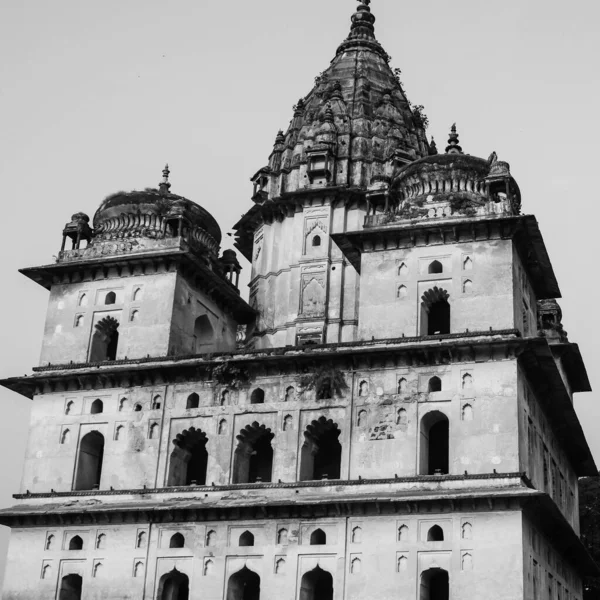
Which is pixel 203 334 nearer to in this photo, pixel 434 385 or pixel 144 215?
pixel 144 215

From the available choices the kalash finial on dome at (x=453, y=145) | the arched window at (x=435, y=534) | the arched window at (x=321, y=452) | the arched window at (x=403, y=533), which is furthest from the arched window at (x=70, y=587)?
the kalash finial on dome at (x=453, y=145)

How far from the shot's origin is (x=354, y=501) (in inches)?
1168

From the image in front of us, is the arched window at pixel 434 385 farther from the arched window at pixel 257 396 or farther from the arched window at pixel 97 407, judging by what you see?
the arched window at pixel 97 407

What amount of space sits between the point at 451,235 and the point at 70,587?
13405mm

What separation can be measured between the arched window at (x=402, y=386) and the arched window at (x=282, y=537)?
4.45 m

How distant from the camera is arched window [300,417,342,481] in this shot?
103 ft

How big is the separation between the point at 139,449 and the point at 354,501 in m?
6.41

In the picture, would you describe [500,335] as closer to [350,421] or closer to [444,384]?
[444,384]

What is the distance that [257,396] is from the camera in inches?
1282

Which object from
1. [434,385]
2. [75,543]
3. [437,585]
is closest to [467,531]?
[437,585]

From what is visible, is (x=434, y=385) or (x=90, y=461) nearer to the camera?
(x=434, y=385)

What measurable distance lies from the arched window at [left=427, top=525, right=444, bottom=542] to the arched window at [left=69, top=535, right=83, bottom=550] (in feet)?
30.1

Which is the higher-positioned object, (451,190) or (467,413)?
(451,190)

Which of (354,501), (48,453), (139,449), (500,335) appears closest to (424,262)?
(500,335)
